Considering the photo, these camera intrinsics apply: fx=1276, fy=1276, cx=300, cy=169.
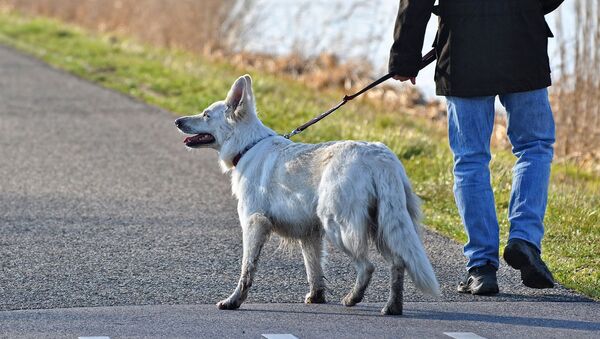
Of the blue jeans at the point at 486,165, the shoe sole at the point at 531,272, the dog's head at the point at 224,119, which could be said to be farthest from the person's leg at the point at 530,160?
the dog's head at the point at 224,119

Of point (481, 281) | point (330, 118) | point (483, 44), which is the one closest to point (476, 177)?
point (481, 281)

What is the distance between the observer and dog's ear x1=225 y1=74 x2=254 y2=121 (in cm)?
708

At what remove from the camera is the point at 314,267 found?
22.7 feet

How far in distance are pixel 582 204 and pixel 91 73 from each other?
33.4ft

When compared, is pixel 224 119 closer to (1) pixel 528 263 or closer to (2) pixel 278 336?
(2) pixel 278 336

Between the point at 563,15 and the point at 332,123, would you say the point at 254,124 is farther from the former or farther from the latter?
the point at 563,15

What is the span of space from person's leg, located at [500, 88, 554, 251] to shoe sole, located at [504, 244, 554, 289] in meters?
0.19

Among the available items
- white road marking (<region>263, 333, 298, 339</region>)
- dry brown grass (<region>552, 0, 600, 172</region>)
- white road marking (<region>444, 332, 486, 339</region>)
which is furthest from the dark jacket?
dry brown grass (<region>552, 0, 600, 172</region>)

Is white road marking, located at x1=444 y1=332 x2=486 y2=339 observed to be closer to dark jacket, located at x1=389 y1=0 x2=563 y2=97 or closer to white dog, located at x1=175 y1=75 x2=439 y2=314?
white dog, located at x1=175 y1=75 x2=439 y2=314

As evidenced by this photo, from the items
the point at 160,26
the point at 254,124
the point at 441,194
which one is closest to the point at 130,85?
the point at 160,26

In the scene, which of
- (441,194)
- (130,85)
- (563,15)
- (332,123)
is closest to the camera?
(441,194)

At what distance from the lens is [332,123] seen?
523 inches

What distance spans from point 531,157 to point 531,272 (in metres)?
0.70

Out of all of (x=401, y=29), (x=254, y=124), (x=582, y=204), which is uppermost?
(x=401, y=29)
